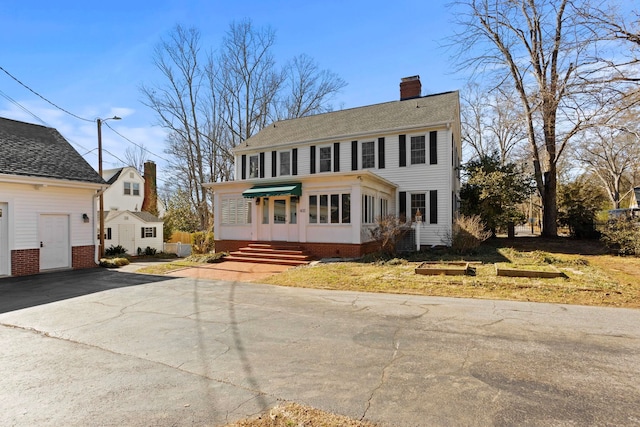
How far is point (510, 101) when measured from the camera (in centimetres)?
1606

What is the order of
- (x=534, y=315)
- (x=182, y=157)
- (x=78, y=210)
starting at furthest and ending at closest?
(x=182, y=157) → (x=78, y=210) → (x=534, y=315)

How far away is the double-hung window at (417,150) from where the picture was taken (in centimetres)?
1703

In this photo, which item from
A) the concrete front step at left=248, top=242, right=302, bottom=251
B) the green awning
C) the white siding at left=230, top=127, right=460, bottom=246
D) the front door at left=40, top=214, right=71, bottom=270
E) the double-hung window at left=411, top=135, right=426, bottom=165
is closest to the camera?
the front door at left=40, top=214, right=71, bottom=270

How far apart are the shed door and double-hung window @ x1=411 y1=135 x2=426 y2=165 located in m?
16.6

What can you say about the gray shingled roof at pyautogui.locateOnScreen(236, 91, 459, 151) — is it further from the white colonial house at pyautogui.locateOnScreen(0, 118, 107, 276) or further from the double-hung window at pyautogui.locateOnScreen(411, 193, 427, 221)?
the white colonial house at pyautogui.locateOnScreen(0, 118, 107, 276)

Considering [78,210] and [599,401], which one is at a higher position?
[78,210]

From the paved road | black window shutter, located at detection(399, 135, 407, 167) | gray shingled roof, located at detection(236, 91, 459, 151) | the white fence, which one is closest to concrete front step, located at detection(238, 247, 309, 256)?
the paved road

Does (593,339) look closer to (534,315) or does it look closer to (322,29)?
(534,315)

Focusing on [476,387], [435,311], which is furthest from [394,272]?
[476,387]

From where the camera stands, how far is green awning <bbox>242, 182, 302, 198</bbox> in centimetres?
1435

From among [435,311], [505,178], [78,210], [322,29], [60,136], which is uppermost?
[322,29]

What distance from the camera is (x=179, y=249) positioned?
28.0 metres

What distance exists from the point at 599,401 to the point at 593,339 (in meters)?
2.10

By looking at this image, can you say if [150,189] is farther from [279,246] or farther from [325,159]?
[279,246]
